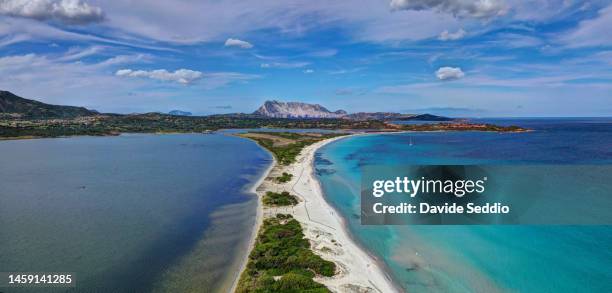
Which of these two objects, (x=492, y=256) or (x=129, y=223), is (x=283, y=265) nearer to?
(x=492, y=256)

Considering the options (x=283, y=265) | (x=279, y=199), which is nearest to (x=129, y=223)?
(x=279, y=199)

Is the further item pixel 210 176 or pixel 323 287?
pixel 210 176

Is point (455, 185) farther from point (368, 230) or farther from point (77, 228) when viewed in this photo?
point (77, 228)

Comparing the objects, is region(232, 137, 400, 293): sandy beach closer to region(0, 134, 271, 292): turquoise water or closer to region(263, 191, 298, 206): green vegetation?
region(263, 191, 298, 206): green vegetation

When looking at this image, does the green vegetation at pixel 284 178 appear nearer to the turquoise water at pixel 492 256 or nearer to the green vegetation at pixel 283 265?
the turquoise water at pixel 492 256

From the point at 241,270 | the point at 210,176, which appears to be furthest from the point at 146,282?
the point at 210,176

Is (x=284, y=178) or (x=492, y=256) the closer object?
(x=492, y=256)

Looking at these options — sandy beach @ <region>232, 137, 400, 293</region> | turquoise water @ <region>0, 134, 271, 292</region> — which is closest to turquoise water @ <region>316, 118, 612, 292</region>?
sandy beach @ <region>232, 137, 400, 293</region>
